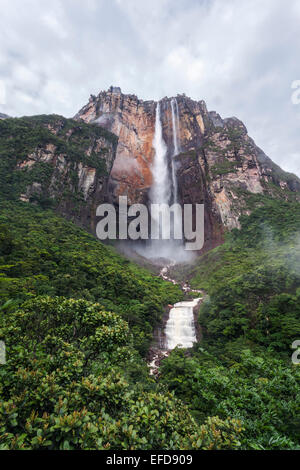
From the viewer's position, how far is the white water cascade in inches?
682

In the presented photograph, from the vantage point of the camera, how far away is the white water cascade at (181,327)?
17.3m

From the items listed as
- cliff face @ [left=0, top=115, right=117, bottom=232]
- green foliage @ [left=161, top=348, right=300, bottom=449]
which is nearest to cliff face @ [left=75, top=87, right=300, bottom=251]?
cliff face @ [left=0, top=115, right=117, bottom=232]

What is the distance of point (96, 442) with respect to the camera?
9.23 ft

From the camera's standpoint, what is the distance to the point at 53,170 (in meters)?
41.1

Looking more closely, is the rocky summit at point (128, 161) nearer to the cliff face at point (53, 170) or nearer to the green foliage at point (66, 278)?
the cliff face at point (53, 170)

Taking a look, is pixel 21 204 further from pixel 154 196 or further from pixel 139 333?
pixel 154 196

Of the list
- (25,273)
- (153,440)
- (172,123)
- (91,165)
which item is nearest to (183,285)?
(25,273)

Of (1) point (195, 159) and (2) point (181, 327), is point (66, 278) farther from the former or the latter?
(1) point (195, 159)

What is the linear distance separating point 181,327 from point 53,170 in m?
36.7

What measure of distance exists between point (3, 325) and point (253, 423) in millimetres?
6511

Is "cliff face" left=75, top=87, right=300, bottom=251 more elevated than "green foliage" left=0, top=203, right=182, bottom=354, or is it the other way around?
"cliff face" left=75, top=87, right=300, bottom=251

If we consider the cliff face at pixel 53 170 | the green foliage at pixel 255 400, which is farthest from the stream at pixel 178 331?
the cliff face at pixel 53 170

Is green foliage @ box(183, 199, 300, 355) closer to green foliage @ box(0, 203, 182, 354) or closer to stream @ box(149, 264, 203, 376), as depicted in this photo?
stream @ box(149, 264, 203, 376)

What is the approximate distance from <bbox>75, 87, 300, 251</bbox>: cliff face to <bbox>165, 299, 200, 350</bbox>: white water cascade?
2217cm
